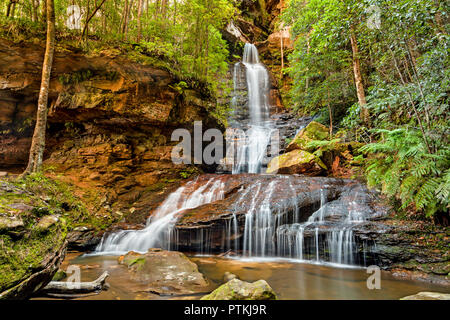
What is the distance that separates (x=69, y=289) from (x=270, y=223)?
461 centimetres

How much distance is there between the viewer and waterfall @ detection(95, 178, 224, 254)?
6184 millimetres

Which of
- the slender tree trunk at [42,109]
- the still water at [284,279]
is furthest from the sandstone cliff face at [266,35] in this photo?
the still water at [284,279]

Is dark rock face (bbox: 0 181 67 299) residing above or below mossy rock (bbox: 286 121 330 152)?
below

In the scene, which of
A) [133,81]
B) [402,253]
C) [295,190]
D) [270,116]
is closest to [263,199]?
[295,190]

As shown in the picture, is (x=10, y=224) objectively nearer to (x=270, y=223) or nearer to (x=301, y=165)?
(x=270, y=223)

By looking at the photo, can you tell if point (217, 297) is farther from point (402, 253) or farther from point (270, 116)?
point (270, 116)

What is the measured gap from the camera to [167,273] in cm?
397

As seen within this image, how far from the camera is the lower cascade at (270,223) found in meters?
5.35

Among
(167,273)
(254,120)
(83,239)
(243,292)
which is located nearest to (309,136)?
(254,120)

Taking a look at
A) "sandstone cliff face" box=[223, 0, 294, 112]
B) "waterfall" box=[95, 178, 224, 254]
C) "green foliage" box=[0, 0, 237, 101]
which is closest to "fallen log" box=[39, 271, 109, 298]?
"waterfall" box=[95, 178, 224, 254]

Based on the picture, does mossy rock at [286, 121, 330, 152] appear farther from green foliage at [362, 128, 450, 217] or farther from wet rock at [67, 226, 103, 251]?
wet rock at [67, 226, 103, 251]

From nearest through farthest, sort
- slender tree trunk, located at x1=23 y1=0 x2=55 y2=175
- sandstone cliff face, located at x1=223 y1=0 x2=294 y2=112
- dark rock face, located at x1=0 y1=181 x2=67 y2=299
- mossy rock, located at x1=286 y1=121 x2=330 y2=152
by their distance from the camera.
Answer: dark rock face, located at x1=0 y1=181 x2=67 y2=299 < slender tree trunk, located at x1=23 y1=0 x2=55 y2=175 < mossy rock, located at x1=286 y1=121 x2=330 y2=152 < sandstone cliff face, located at x1=223 y1=0 x2=294 y2=112

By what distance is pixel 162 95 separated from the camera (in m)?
8.95

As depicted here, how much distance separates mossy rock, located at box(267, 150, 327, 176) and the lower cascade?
1.73 meters
